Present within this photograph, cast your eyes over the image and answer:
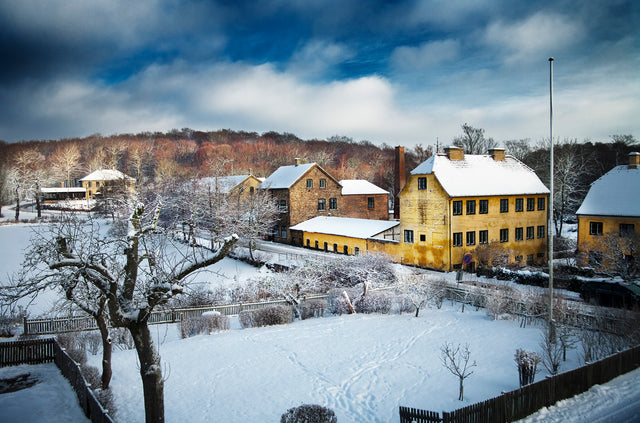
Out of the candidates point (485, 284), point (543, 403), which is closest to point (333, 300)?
point (485, 284)

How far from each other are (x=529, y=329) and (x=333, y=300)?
377 inches

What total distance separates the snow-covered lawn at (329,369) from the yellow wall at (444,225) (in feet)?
37.5

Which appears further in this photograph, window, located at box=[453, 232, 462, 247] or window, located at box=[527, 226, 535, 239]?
window, located at box=[527, 226, 535, 239]

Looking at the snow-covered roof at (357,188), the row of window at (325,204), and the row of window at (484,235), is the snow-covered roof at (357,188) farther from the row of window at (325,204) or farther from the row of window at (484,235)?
the row of window at (484,235)

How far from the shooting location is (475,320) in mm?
19078

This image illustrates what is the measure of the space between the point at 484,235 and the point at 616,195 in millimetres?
9523

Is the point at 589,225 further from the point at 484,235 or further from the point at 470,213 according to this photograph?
the point at 470,213

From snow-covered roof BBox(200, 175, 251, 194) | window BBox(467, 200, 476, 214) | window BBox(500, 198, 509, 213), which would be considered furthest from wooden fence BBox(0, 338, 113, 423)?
snow-covered roof BBox(200, 175, 251, 194)

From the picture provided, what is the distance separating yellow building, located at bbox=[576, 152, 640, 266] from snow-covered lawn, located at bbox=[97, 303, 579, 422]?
15.4 metres

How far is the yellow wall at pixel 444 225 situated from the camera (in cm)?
3053

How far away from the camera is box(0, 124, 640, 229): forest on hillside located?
54656 mm

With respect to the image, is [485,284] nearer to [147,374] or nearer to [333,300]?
[333,300]

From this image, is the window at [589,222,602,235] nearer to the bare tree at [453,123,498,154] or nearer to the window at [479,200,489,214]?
the window at [479,200,489,214]

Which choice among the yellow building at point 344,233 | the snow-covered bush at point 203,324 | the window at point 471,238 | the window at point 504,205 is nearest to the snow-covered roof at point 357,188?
the yellow building at point 344,233
